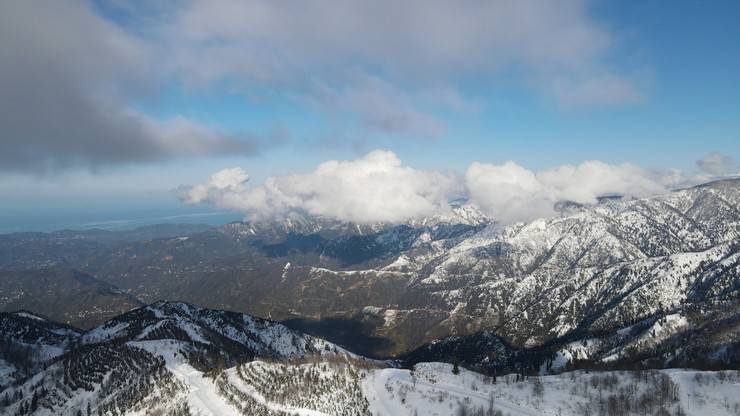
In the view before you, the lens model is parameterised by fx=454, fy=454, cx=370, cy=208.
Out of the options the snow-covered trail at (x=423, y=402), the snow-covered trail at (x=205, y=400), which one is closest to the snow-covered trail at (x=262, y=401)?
the snow-covered trail at (x=205, y=400)

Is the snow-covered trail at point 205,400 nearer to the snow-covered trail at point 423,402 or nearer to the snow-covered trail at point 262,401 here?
the snow-covered trail at point 262,401

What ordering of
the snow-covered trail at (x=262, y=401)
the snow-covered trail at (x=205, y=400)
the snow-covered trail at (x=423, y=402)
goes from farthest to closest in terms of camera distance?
the snow-covered trail at (x=423, y=402)
the snow-covered trail at (x=262, y=401)
the snow-covered trail at (x=205, y=400)

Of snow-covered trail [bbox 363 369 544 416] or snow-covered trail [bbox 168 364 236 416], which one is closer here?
snow-covered trail [bbox 168 364 236 416]

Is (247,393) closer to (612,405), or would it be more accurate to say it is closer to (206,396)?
(206,396)

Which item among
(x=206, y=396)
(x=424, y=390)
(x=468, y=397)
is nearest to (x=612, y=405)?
(x=468, y=397)

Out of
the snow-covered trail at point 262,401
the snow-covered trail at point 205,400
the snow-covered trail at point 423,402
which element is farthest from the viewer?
the snow-covered trail at point 423,402

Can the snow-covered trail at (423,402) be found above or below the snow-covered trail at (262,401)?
below

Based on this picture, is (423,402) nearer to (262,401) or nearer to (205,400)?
(262,401)

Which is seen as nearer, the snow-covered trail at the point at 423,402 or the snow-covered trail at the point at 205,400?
the snow-covered trail at the point at 205,400

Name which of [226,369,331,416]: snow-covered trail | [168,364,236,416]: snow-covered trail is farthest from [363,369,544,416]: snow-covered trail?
[168,364,236,416]: snow-covered trail

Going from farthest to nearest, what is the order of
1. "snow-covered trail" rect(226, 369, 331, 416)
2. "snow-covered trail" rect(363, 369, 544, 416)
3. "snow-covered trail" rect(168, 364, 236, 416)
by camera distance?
"snow-covered trail" rect(363, 369, 544, 416) < "snow-covered trail" rect(226, 369, 331, 416) < "snow-covered trail" rect(168, 364, 236, 416)

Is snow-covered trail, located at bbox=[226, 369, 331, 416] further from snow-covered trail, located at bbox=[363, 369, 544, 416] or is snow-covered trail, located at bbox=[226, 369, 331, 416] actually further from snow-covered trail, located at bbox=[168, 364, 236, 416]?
snow-covered trail, located at bbox=[363, 369, 544, 416]
